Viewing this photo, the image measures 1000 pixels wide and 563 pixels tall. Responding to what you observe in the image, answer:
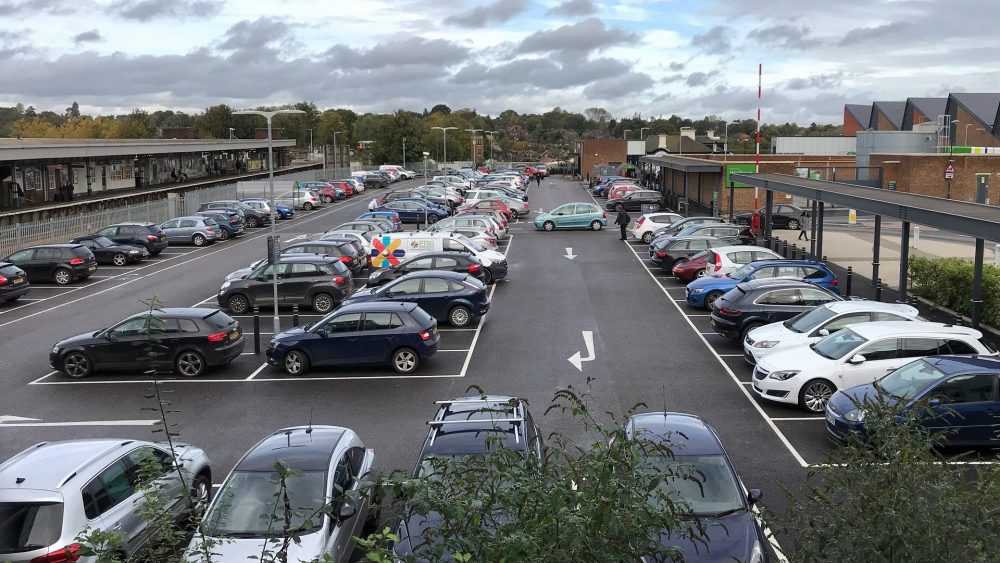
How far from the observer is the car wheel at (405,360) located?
1820 cm

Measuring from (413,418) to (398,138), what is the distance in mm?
92523

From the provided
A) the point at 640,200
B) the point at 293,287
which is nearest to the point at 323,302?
the point at 293,287

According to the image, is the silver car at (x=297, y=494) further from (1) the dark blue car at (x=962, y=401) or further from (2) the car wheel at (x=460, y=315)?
(2) the car wheel at (x=460, y=315)

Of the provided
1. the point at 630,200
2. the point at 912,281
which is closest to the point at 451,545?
the point at 912,281

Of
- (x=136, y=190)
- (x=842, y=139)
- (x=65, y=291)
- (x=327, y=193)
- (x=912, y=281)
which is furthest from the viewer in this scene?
(x=842, y=139)

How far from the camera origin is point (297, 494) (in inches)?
377

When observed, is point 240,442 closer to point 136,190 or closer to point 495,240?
point 495,240

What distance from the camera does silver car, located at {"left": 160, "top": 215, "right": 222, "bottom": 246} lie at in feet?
136

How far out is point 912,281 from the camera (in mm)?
25484

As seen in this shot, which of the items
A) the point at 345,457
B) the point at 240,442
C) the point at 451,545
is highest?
the point at 451,545

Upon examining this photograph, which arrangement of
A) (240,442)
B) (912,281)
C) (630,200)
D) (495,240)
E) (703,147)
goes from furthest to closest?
(703,147)
(630,200)
(495,240)
(912,281)
(240,442)

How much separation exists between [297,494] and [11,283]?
21.1 metres

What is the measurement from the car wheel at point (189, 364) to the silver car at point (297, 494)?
26.0 feet

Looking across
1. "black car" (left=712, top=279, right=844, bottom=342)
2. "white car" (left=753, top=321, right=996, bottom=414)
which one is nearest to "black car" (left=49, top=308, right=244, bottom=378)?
"black car" (left=712, top=279, right=844, bottom=342)
